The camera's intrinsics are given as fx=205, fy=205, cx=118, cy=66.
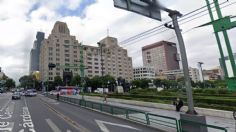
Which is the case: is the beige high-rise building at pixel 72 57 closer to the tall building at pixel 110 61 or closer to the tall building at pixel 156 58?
the tall building at pixel 110 61

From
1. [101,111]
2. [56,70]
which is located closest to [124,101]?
[101,111]

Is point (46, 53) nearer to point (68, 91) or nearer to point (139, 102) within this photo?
point (68, 91)

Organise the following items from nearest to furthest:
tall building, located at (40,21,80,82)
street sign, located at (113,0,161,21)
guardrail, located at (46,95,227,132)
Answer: street sign, located at (113,0,161,21) < guardrail, located at (46,95,227,132) < tall building, located at (40,21,80,82)

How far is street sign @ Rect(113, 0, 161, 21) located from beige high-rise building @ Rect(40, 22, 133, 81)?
110343 millimetres

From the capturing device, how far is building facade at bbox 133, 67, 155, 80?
6412 inches

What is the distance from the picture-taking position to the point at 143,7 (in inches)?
398

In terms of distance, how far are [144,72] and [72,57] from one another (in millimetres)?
57966

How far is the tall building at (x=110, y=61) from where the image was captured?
14316 centimetres

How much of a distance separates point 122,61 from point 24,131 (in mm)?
147879

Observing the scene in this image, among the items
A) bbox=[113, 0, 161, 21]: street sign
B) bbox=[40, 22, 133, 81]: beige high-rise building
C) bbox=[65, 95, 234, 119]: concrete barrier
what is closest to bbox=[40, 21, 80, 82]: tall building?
bbox=[40, 22, 133, 81]: beige high-rise building

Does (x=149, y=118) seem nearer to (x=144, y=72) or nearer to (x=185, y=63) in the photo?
(x=185, y=63)

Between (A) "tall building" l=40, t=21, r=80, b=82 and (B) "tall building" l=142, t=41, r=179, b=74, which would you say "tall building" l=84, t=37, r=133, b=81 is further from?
(B) "tall building" l=142, t=41, r=179, b=74

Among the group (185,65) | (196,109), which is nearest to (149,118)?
(185,65)

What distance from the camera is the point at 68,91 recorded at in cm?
7488
